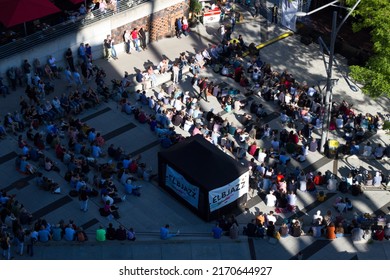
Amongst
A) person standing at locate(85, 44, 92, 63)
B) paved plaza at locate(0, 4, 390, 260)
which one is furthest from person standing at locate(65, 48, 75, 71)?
paved plaza at locate(0, 4, 390, 260)

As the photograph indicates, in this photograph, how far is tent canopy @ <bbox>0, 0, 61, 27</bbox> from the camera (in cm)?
4681

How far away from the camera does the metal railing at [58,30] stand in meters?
47.2

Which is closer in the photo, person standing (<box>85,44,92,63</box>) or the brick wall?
person standing (<box>85,44,92,63</box>)

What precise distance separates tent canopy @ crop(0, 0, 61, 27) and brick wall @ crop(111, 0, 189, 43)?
4.62 meters

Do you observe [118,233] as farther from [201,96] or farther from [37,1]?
[37,1]

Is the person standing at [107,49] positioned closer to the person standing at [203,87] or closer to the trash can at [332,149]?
the person standing at [203,87]

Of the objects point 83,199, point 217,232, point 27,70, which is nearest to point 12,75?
point 27,70

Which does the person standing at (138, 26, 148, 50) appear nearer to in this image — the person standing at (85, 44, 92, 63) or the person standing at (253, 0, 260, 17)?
the person standing at (85, 44, 92, 63)

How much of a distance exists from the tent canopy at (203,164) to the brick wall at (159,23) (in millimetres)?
13477

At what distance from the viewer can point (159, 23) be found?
5294 centimetres

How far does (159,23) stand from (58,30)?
6.79m

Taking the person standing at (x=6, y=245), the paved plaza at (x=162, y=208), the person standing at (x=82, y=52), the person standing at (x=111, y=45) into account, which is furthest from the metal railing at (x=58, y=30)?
the person standing at (x=6, y=245)

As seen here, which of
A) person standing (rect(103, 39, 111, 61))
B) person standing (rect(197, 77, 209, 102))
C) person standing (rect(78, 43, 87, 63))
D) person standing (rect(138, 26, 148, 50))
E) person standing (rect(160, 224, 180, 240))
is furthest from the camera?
person standing (rect(138, 26, 148, 50))

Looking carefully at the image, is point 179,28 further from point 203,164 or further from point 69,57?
point 203,164
